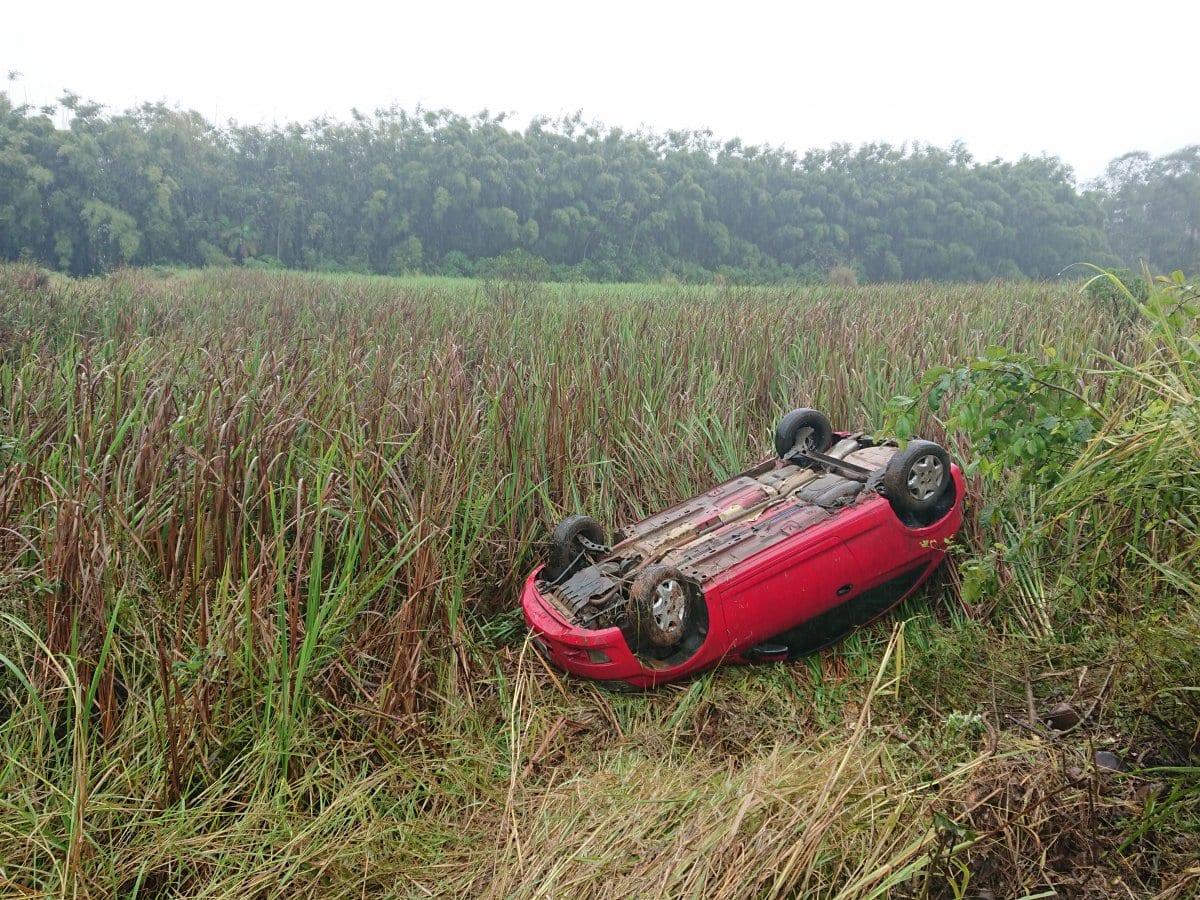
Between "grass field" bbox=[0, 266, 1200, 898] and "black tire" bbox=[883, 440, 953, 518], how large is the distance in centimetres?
38

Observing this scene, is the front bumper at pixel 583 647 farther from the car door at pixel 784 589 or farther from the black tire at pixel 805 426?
the black tire at pixel 805 426

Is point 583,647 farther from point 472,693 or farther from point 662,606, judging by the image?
point 472,693

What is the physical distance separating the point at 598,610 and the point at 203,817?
5.00 ft

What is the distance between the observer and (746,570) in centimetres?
318

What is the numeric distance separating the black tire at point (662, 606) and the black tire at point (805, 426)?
52.7 inches

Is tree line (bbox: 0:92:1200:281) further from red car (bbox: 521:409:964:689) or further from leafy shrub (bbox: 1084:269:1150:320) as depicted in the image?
red car (bbox: 521:409:964:689)

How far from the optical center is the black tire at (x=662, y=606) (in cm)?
303

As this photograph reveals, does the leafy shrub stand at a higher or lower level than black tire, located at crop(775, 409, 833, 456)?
higher

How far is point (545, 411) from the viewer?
4.46 meters

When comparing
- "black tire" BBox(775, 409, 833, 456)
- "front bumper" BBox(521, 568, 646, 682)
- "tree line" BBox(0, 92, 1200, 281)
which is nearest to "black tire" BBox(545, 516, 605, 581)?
"front bumper" BBox(521, 568, 646, 682)

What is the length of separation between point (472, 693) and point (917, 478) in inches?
82.7

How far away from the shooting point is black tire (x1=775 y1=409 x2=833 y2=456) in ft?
13.8

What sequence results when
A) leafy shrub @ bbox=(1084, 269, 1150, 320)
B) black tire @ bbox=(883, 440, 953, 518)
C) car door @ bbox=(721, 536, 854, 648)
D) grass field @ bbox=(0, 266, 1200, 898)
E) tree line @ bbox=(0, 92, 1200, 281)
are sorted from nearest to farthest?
grass field @ bbox=(0, 266, 1200, 898) → car door @ bbox=(721, 536, 854, 648) → black tire @ bbox=(883, 440, 953, 518) → leafy shrub @ bbox=(1084, 269, 1150, 320) → tree line @ bbox=(0, 92, 1200, 281)

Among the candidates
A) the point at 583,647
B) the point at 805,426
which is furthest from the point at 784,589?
the point at 805,426
